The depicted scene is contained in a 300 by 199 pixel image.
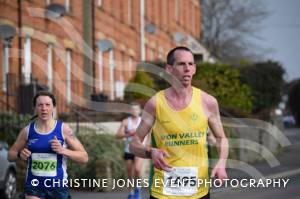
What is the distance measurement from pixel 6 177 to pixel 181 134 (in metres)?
8.89

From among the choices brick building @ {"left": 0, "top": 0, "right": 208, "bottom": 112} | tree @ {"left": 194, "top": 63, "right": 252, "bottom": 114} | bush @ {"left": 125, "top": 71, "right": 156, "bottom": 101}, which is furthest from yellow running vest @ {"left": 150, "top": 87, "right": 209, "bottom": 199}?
tree @ {"left": 194, "top": 63, "right": 252, "bottom": 114}

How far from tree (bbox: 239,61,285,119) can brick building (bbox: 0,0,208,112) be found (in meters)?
5.39

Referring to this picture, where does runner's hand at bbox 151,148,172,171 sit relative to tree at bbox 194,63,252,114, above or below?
below

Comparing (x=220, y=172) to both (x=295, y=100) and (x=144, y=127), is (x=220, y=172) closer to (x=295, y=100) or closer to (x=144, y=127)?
(x=144, y=127)

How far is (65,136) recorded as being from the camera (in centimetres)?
815

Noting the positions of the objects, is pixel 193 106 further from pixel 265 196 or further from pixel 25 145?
pixel 265 196

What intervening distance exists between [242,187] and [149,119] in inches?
395

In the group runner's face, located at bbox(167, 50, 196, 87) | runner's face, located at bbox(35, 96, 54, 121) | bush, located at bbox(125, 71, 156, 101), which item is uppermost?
bush, located at bbox(125, 71, 156, 101)

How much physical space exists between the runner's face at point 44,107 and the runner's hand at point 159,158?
2035 millimetres

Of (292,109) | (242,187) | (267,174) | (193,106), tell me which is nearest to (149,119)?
(193,106)

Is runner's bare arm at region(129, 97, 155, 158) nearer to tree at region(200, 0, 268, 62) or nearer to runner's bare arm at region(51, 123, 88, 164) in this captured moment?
runner's bare arm at region(51, 123, 88, 164)

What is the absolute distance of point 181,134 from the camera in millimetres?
6488

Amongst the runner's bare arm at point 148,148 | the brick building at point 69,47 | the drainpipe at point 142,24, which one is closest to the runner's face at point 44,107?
the runner's bare arm at point 148,148

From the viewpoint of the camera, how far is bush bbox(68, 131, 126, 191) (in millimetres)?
16484
